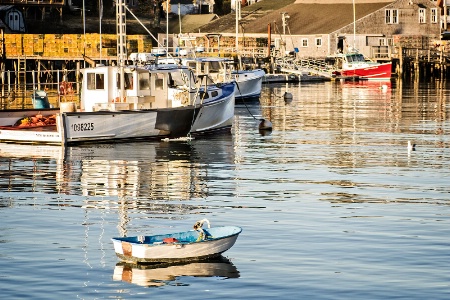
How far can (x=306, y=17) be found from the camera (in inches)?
4670

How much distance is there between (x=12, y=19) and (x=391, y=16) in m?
38.9

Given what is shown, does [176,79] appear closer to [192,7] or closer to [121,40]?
[121,40]

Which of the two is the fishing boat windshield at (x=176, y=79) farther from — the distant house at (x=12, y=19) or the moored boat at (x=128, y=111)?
the distant house at (x=12, y=19)

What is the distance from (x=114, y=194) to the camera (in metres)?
31.0

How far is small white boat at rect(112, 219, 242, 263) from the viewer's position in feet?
71.1

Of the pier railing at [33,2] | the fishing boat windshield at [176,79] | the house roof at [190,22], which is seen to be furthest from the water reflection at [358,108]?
the house roof at [190,22]

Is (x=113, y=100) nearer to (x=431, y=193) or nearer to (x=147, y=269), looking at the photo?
(x=431, y=193)

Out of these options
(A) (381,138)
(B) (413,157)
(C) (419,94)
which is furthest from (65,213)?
(C) (419,94)

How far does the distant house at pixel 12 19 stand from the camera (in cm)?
10975

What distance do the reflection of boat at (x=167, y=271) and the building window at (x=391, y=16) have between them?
3740 inches

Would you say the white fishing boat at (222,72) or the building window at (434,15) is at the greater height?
the building window at (434,15)

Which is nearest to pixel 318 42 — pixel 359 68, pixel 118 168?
pixel 359 68

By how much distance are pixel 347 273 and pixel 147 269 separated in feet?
12.9

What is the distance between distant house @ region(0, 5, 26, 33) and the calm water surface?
6501 centimetres
